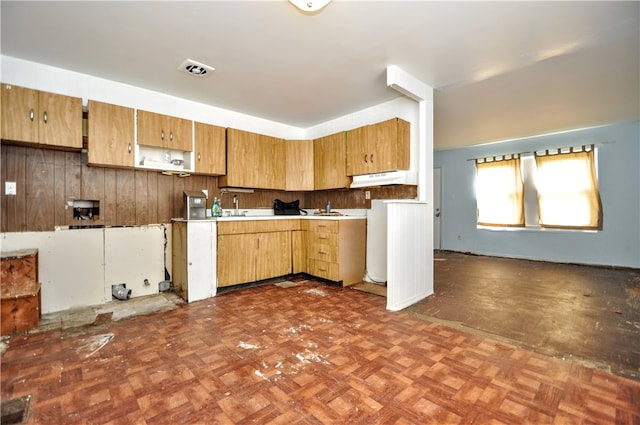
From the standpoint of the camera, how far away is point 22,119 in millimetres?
2627

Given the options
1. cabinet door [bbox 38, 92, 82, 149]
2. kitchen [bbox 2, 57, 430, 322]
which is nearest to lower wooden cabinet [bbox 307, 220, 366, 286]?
kitchen [bbox 2, 57, 430, 322]

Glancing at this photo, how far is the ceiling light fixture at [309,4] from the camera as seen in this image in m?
1.92

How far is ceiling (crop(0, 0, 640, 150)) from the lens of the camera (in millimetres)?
2111

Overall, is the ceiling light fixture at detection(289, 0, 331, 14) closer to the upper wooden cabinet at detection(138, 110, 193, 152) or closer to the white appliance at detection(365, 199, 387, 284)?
the upper wooden cabinet at detection(138, 110, 193, 152)

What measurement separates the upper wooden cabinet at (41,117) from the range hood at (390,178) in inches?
128

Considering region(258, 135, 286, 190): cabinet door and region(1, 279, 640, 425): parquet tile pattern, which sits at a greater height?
region(258, 135, 286, 190): cabinet door

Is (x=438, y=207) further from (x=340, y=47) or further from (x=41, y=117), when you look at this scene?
(x=41, y=117)

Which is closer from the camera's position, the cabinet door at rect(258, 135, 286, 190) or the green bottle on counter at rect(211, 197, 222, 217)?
the green bottle on counter at rect(211, 197, 222, 217)

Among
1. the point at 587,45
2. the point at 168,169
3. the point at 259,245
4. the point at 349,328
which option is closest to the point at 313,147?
the point at 259,245

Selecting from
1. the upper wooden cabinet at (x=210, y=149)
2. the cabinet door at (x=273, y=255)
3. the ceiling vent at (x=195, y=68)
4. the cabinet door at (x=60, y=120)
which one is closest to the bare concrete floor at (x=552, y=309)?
the cabinet door at (x=273, y=255)

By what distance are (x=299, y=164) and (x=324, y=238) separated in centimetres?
139

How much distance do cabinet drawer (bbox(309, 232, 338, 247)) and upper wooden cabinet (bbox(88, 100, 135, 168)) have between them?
239 cm

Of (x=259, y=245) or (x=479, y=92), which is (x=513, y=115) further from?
(x=259, y=245)

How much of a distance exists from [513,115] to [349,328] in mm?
4427
